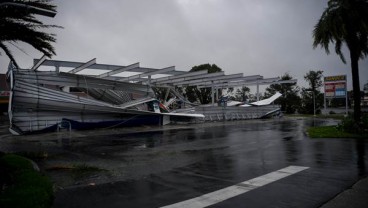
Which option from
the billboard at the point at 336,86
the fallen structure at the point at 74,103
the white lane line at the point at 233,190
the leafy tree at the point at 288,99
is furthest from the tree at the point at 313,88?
the white lane line at the point at 233,190

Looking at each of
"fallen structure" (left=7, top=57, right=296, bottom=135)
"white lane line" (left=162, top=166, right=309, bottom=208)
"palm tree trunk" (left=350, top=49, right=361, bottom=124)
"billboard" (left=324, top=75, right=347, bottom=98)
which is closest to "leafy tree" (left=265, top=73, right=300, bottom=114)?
"billboard" (left=324, top=75, right=347, bottom=98)

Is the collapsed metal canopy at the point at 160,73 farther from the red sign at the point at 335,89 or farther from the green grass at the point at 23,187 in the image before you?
the green grass at the point at 23,187

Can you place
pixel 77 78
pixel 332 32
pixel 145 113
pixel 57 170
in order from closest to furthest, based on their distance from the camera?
pixel 57 170 < pixel 332 32 < pixel 77 78 < pixel 145 113

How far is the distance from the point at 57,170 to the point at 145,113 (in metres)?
16.4

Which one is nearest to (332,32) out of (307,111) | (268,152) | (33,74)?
(268,152)

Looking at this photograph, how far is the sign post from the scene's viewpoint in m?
36.8

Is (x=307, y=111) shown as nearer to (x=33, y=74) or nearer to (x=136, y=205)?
(x=33, y=74)

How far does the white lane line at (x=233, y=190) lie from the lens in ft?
17.1

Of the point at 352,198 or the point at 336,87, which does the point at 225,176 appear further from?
the point at 336,87

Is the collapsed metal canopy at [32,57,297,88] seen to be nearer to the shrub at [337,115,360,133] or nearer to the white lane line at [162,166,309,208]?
the shrub at [337,115,360,133]

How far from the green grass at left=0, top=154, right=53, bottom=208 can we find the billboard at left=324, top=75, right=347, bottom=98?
3702 cm

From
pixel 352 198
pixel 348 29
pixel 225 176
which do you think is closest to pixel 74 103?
pixel 225 176

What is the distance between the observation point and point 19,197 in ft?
16.1

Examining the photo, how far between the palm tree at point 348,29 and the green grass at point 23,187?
15.4 metres
